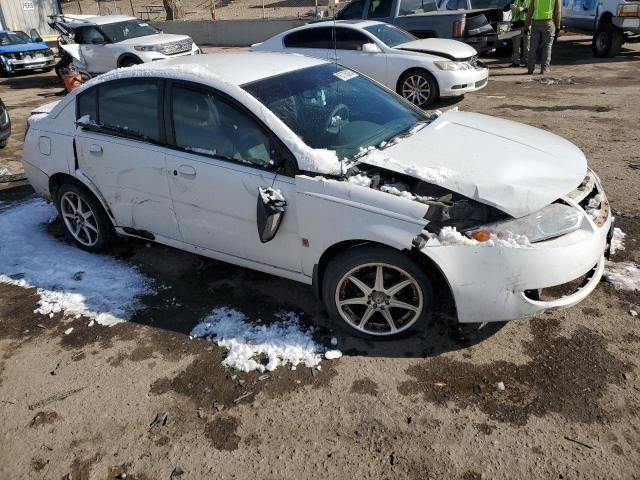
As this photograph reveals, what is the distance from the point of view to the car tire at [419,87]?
370 inches

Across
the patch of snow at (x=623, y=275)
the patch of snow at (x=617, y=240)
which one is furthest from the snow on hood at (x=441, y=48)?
the patch of snow at (x=623, y=275)

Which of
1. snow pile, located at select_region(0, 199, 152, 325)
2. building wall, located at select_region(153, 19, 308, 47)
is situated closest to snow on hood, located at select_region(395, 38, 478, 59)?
snow pile, located at select_region(0, 199, 152, 325)

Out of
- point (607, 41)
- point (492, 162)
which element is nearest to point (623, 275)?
point (492, 162)

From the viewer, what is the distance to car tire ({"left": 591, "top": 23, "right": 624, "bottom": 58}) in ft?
43.1

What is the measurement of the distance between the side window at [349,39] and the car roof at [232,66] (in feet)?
19.1

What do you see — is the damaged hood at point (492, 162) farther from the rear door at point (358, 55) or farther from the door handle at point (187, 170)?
the rear door at point (358, 55)

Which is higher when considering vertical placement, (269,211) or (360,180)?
(360,180)

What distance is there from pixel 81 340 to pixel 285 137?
197 cm

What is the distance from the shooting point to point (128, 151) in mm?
4105

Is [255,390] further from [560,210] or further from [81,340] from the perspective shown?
[560,210]

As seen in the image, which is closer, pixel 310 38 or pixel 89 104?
pixel 89 104

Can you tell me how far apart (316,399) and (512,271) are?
1.29 meters

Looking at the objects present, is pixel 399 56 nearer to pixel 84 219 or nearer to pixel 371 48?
pixel 371 48

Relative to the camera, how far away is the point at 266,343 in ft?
11.5
